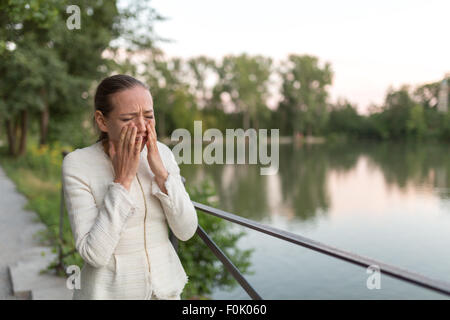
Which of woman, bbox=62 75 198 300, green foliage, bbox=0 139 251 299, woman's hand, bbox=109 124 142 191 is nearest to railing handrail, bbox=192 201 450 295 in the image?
woman, bbox=62 75 198 300

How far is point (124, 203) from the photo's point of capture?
1329 millimetres

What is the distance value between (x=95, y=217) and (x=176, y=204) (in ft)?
0.91

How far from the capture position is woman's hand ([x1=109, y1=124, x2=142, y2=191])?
52.6 inches

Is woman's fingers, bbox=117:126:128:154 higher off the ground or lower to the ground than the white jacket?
higher

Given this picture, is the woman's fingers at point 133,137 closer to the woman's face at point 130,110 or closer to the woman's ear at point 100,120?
the woman's face at point 130,110

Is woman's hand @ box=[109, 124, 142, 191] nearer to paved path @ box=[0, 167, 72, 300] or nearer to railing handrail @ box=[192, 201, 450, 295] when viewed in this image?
railing handrail @ box=[192, 201, 450, 295]

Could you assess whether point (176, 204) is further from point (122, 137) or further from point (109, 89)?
point (109, 89)

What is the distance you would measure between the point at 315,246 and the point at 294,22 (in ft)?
153

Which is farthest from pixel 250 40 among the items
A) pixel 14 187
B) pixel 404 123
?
pixel 14 187

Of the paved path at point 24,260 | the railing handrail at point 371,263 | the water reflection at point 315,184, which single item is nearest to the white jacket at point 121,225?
the railing handrail at point 371,263

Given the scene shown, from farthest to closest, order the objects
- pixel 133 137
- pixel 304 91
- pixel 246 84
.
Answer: pixel 304 91
pixel 246 84
pixel 133 137

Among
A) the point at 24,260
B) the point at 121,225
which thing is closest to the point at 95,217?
the point at 121,225

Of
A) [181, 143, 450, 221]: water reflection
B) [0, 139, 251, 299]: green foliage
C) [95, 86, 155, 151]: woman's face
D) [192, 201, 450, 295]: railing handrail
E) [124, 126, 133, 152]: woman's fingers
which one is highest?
[95, 86, 155, 151]: woman's face

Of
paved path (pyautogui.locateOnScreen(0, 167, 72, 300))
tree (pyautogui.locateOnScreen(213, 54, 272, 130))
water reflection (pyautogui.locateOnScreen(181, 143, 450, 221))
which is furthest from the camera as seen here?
tree (pyautogui.locateOnScreen(213, 54, 272, 130))
